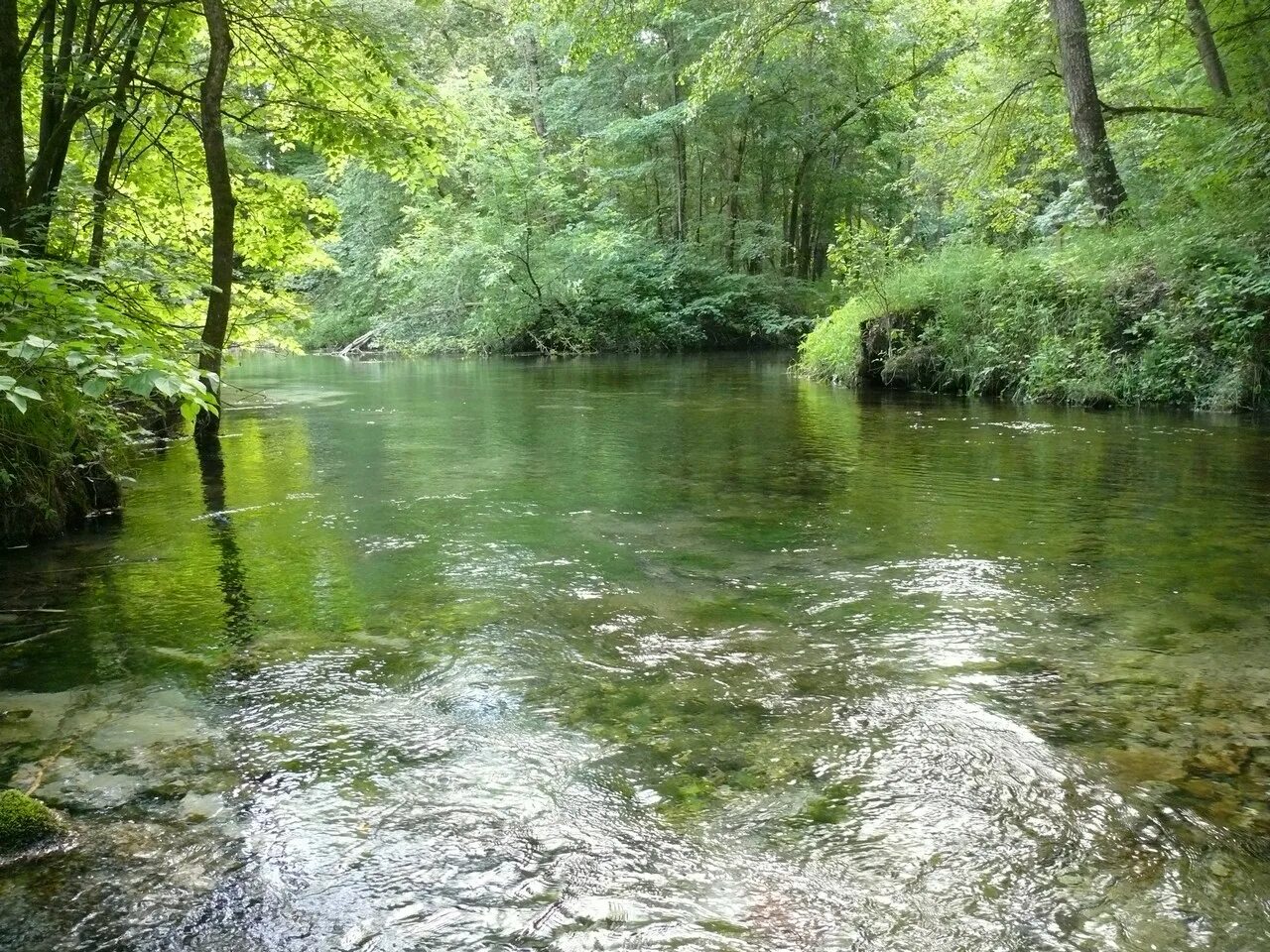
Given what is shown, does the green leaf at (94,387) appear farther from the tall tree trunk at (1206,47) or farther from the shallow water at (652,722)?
the tall tree trunk at (1206,47)

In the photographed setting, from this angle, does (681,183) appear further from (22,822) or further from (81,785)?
(22,822)


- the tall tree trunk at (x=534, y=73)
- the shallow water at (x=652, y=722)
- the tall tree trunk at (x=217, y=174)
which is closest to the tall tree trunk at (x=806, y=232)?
the tall tree trunk at (x=534, y=73)

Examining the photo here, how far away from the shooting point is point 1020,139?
15820 millimetres

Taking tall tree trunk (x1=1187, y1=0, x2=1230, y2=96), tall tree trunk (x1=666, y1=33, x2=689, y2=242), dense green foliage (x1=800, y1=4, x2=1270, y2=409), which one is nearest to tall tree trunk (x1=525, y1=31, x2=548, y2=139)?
tall tree trunk (x1=666, y1=33, x2=689, y2=242)

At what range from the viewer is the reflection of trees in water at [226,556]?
13.2 ft

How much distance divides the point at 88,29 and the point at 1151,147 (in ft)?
52.3

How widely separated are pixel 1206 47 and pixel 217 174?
13.4m

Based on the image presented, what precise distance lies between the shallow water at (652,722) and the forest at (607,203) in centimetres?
120

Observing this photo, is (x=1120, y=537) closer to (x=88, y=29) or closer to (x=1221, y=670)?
(x=1221, y=670)

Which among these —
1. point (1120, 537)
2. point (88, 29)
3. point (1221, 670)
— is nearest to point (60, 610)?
point (1221, 670)

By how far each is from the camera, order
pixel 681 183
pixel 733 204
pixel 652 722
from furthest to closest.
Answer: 1. pixel 733 204
2. pixel 681 183
3. pixel 652 722

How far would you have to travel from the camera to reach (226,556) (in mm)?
5160

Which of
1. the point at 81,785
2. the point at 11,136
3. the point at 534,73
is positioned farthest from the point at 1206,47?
the point at 534,73

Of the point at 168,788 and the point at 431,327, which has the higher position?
the point at 431,327
